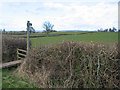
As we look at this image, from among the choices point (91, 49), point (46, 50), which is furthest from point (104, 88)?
point (46, 50)

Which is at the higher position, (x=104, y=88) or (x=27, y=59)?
(x=27, y=59)

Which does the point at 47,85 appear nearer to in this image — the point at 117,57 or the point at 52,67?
the point at 52,67

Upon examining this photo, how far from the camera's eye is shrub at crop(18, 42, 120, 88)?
3.68 m

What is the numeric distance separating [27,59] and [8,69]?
8.18ft

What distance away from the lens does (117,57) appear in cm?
376

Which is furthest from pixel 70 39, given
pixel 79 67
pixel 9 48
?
pixel 9 48

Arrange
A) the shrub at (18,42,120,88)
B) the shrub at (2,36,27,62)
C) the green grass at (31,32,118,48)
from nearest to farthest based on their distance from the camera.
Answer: the shrub at (18,42,120,88)
the green grass at (31,32,118,48)
the shrub at (2,36,27,62)

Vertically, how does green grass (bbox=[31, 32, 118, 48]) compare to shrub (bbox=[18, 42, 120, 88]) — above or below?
above

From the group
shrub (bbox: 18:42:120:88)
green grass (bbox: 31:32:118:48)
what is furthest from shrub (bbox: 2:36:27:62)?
shrub (bbox: 18:42:120:88)

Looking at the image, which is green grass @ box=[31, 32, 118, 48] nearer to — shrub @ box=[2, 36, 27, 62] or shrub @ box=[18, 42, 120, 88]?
shrub @ box=[18, 42, 120, 88]

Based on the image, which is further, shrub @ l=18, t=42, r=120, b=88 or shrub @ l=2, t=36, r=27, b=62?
shrub @ l=2, t=36, r=27, b=62

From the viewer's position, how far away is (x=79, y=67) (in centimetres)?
394

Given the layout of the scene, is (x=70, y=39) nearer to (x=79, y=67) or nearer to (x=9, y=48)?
(x=79, y=67)

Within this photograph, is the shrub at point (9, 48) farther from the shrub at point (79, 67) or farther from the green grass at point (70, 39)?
the shrub at point (79, 67)
